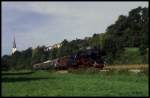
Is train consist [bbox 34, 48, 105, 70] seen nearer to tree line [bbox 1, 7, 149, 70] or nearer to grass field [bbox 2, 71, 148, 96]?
tree line [bbox 1, 7, 149, 70]

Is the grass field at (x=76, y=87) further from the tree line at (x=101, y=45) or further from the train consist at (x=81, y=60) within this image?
the tree line at (x=101, y=45)

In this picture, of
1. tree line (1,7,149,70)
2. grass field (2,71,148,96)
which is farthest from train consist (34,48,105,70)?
grass field (2,71,148,96)

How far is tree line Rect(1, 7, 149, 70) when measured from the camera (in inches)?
1525

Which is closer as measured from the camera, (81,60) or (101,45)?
(81,60)

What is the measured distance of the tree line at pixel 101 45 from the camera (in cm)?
3875

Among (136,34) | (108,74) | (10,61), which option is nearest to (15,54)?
(10,61)

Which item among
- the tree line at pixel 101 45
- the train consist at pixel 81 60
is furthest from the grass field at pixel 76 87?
the tree line at pixel 101 45

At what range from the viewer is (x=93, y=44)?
4897 centimetres

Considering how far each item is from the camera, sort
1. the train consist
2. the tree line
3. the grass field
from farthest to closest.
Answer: the tree line < the train consist < the grass field

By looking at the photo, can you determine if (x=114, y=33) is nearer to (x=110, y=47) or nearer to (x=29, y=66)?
(x=110, y=47)

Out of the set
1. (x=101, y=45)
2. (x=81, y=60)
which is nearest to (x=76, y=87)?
(x=81, y=60)

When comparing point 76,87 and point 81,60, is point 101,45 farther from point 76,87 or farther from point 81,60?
point 76,87

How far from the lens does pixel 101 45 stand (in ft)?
152

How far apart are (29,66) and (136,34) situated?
47.6 feet
